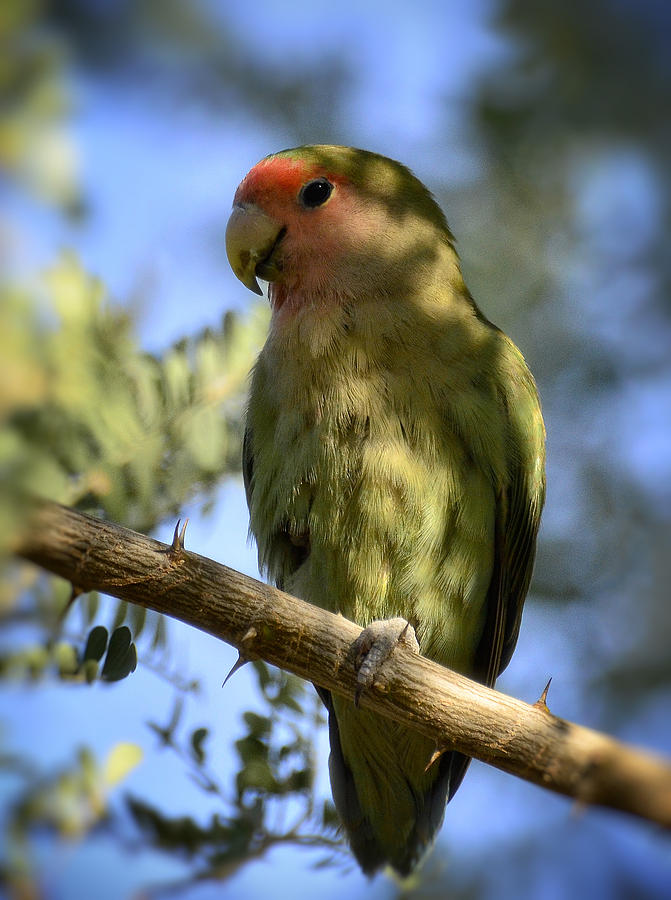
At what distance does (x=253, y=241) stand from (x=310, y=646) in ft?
5.58

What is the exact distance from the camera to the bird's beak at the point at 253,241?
129 inches

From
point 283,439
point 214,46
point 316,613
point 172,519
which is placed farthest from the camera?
point 214,46

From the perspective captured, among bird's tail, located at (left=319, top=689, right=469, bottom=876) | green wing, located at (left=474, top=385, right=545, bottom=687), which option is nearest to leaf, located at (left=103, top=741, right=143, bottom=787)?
bird's tail, located at (left=319, top=689, right=469, bottom=876)

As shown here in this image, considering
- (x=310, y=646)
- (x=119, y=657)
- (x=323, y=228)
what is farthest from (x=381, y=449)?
(x=119, y=657)

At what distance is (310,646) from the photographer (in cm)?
215

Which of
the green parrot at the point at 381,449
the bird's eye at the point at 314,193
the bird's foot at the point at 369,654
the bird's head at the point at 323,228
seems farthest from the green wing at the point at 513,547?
the bird's eye at the point at 314,193

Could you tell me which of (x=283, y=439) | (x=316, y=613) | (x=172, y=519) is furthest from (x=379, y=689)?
(x=283, y=439)

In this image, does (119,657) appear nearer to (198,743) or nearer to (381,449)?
(198,743)

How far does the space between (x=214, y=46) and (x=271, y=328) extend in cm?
105

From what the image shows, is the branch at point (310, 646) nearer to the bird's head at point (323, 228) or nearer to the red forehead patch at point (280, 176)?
the bird's head at point (323, 228)

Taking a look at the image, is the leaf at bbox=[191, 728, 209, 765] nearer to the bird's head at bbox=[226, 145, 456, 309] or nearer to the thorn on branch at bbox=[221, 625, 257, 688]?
the thorn on branch at bbox=[221, 625, 257, 688]

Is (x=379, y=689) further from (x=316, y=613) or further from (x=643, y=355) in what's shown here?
(x=643, y=355)

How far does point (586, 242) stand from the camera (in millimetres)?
4102

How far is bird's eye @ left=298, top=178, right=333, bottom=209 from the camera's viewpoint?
325 centimetres
